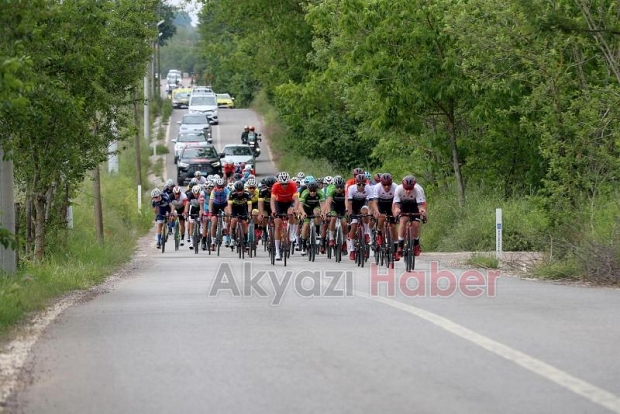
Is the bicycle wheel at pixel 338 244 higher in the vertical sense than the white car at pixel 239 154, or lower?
lower

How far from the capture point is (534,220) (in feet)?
90.0

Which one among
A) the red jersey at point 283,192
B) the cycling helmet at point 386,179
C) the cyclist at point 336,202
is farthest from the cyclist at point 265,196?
the cycling helmet at point 386,179

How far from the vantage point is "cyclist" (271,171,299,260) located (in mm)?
24594

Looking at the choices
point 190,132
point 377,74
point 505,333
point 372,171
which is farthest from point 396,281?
point 190,132

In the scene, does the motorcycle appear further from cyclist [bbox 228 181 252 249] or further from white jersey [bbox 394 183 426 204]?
white jersey [bbox 394 183 426 204]

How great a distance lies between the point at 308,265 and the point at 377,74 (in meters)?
8.37

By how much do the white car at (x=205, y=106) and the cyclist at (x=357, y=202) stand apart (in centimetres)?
6230

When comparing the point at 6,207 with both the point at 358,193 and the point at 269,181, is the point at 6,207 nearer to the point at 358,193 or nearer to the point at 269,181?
the point at 358,193

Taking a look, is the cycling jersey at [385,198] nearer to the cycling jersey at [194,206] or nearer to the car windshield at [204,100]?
the cycling jersey at [194,206]

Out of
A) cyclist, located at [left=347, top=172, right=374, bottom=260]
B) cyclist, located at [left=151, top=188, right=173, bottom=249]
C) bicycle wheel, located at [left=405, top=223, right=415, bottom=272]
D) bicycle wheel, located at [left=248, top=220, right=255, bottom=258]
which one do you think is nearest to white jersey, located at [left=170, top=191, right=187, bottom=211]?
cyclist, located at [left=151, top=188, right=173, bottom=249]

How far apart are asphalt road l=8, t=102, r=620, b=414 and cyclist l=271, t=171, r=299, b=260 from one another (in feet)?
22.8

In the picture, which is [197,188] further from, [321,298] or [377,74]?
[321,298]

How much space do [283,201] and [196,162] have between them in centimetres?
3374

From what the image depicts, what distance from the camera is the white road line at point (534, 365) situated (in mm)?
8281
